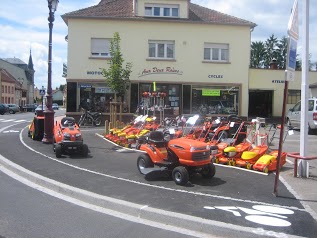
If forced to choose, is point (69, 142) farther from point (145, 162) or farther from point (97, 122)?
point (97, 122)

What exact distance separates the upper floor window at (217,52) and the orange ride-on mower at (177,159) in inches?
746

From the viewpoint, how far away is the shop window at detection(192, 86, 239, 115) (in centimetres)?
2777

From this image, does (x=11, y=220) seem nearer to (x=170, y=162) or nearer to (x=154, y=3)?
(x=170, y=162)

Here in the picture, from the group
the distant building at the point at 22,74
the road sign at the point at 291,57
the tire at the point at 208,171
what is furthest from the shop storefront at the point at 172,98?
the distant building at the point at 22,74

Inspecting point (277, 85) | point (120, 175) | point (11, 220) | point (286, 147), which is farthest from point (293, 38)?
point (277, 85)

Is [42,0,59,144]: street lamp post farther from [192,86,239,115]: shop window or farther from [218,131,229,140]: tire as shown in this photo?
[192,86,239,115]: shop window

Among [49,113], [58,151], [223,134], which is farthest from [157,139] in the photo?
[49,113]

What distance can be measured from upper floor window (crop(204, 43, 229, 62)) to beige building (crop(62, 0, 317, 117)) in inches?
1.0

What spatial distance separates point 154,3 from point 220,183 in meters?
21.2

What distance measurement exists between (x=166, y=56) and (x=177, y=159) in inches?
754

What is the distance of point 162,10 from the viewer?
28.0 meters

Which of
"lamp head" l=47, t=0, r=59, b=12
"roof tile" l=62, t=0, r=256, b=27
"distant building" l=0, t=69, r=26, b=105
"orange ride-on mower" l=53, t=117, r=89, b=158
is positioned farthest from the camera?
"distant building" l=0, t=69, r=26, b=105

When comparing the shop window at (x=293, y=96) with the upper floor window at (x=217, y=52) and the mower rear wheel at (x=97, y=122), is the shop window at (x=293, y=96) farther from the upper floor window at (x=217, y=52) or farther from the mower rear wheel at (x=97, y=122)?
the mower rear wheel at (x=97, y=122)

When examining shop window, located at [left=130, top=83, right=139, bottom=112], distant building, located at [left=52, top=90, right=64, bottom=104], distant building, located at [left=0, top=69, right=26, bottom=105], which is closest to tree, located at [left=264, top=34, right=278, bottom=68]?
distant building, located at [left=0, top=69, right=26, bottom=105]
